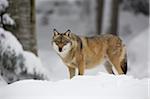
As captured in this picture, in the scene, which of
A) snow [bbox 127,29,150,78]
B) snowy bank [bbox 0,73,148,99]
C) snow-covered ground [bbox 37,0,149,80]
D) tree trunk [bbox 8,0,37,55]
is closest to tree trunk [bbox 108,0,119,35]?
snow-covered ground [bbox 37,0,149,80]

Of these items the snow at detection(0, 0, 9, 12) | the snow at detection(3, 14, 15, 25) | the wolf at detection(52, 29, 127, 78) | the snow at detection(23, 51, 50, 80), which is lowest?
the snow at detection(23, 51, 50, 80)

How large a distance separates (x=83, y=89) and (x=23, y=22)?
180 inches

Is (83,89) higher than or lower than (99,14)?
lower

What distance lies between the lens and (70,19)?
34219mm

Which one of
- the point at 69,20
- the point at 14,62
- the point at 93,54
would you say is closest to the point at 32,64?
the point at 14,62

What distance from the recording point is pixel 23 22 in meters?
12.3

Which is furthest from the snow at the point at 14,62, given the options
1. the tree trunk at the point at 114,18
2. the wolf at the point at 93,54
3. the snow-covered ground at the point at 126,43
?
the tree trunk at the point at 114,18

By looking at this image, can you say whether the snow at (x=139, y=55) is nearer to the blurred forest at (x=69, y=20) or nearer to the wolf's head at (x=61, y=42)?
the blurred forest at (x=69, y=20)

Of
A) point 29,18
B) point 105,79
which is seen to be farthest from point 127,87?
point 29,18

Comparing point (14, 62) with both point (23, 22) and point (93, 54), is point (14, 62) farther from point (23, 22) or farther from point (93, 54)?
point (93, 54)

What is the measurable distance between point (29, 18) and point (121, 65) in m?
2.81

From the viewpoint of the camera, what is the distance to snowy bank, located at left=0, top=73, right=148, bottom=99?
7.89 m

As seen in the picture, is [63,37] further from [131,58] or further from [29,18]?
[131,58]

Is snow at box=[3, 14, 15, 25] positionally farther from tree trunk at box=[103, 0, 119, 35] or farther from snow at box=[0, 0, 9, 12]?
tree trunk at box=[103, 0, 119, 35]
